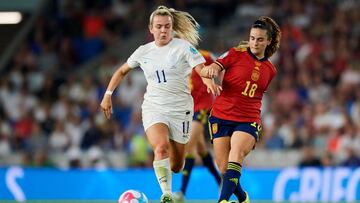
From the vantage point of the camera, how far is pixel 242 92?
1134cm

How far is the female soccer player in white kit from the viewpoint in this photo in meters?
11.4

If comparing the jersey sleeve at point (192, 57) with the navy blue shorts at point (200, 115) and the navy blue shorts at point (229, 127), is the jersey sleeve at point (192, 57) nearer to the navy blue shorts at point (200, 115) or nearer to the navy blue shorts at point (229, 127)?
the navy blue shorts at point (229, 127)

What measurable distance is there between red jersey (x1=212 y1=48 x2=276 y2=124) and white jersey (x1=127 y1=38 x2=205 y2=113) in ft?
1.22

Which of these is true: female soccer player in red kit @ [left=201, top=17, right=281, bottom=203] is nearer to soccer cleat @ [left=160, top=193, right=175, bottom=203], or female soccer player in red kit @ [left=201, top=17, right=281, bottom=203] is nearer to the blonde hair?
soccer cleat @ [left=160, top=193, right=175, bottom=203]

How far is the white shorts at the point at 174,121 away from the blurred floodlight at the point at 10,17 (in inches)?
543

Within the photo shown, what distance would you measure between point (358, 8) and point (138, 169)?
19.8 feet

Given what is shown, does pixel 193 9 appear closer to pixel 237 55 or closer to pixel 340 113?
pixel 340 113

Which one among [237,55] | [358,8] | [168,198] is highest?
[358,8]

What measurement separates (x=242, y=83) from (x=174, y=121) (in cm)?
89

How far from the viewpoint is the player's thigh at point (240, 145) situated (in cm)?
1105

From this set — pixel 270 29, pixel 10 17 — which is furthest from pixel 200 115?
pixel 10 17

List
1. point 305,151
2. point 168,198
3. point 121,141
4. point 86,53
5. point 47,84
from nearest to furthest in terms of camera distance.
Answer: point 168,198, point 305,151, point 121,141, point 47,84, point 86,53

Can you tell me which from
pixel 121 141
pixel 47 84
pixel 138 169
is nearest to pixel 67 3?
pixel 47 84

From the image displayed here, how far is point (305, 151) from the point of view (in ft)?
61.1
